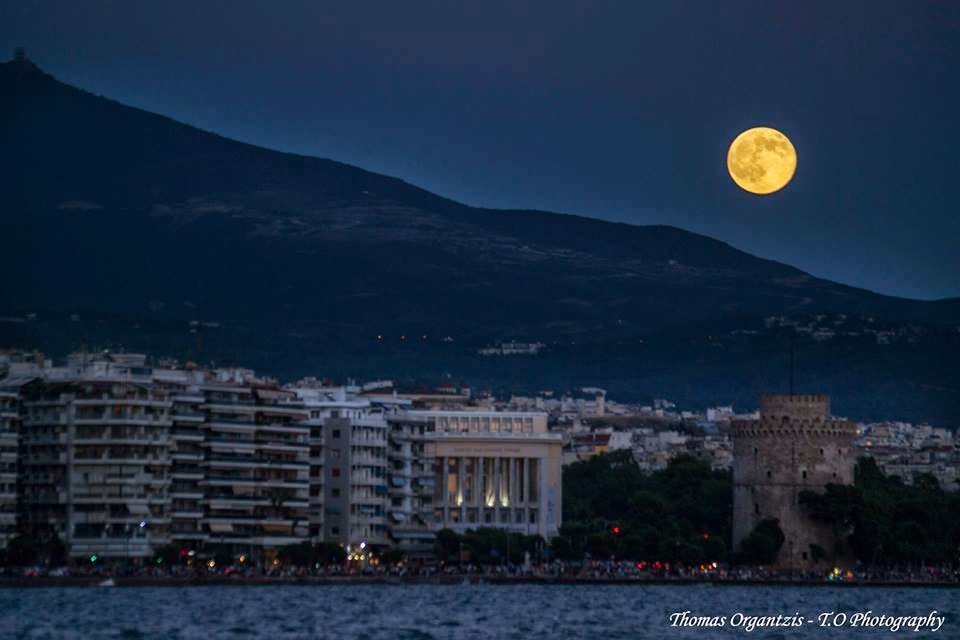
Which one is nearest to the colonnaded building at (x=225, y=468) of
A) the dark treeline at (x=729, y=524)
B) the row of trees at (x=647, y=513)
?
the row of trees at (x=647, y=513)

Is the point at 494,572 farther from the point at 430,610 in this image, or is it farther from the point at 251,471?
the point at 430,610

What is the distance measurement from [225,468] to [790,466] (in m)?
24.3

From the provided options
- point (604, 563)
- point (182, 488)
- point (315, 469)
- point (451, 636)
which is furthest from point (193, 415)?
point (451, 636)

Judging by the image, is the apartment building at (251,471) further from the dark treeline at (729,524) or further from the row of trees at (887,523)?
the row of trees at (887,523)

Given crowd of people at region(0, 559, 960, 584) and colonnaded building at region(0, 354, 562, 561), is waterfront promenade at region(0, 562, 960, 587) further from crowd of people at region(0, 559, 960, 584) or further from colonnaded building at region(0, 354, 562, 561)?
colonnaded building at region(0, 354, 562, 561)

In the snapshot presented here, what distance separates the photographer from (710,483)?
12238cm

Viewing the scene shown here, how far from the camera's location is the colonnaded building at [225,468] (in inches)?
3767

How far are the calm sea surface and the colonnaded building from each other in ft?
27.3

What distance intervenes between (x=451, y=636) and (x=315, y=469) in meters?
46.9

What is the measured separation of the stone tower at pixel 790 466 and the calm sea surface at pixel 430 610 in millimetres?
9187

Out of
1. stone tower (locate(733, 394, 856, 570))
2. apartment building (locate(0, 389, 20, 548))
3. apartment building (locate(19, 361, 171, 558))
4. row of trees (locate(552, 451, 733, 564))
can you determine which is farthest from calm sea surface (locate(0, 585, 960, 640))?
row of trees (locate(552, 451, 733, 564))

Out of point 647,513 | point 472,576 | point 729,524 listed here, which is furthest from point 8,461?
point 729,524

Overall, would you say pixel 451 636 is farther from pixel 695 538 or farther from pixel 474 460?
pixel 474 460

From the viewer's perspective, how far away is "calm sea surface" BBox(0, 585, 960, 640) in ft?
214
